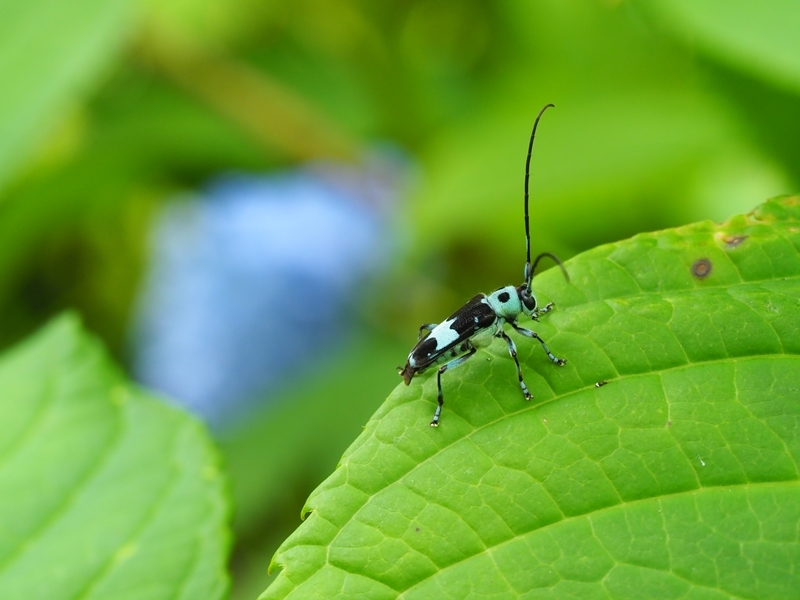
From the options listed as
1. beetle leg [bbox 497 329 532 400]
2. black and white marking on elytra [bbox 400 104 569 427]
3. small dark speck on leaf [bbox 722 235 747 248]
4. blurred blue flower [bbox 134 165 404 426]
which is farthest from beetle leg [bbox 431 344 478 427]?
blurred blue flower [bbox 134 165 404 426]

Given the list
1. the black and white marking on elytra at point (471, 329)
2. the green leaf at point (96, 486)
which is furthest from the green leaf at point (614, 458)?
the black and white marking on elytra at point (471, 329)

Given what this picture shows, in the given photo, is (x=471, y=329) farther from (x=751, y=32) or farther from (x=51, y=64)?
(x=51, y=64)

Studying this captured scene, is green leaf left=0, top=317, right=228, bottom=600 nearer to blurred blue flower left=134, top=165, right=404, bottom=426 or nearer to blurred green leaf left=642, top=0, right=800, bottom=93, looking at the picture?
blurred green leaf left=642, top=0, right=800, bottom=93

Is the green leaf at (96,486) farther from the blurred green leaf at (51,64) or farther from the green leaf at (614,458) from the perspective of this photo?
the blurred green leaf at (51,64)

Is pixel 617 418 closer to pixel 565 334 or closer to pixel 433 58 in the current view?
pixel 565 334

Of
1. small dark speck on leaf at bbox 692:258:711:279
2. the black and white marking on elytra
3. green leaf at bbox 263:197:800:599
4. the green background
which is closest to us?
green leaf at bbox 263:197:800:599

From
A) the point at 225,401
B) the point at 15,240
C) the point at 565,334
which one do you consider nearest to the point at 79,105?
the point at 15,240
